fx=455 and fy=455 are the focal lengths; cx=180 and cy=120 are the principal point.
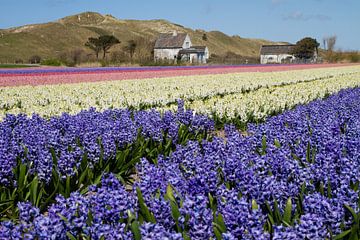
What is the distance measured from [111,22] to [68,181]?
174 metres

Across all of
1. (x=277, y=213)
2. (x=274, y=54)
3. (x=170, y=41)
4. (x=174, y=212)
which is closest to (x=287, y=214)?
(x=277, y=213)

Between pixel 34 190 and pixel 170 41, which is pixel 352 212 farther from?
pixel 170 41

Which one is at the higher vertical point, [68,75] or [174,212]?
[68,75]

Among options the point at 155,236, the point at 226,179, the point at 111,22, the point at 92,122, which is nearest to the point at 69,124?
the point at 92,122

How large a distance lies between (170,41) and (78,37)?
43047 mm

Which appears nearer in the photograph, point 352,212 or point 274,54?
point 352,212

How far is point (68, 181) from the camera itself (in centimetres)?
476

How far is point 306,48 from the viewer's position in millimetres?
84375

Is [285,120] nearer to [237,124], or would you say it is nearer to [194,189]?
[237,124]

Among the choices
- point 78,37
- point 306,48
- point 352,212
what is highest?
point 78,37

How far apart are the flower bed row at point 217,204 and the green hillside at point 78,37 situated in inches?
3032

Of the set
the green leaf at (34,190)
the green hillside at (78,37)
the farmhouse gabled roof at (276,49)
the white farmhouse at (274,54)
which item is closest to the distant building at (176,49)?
the green hillside at (78,37)

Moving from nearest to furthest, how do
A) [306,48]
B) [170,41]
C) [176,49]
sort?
[176,49]
[170,41]
[306,48]

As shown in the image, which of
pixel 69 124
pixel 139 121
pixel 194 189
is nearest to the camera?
pixel 194 189
